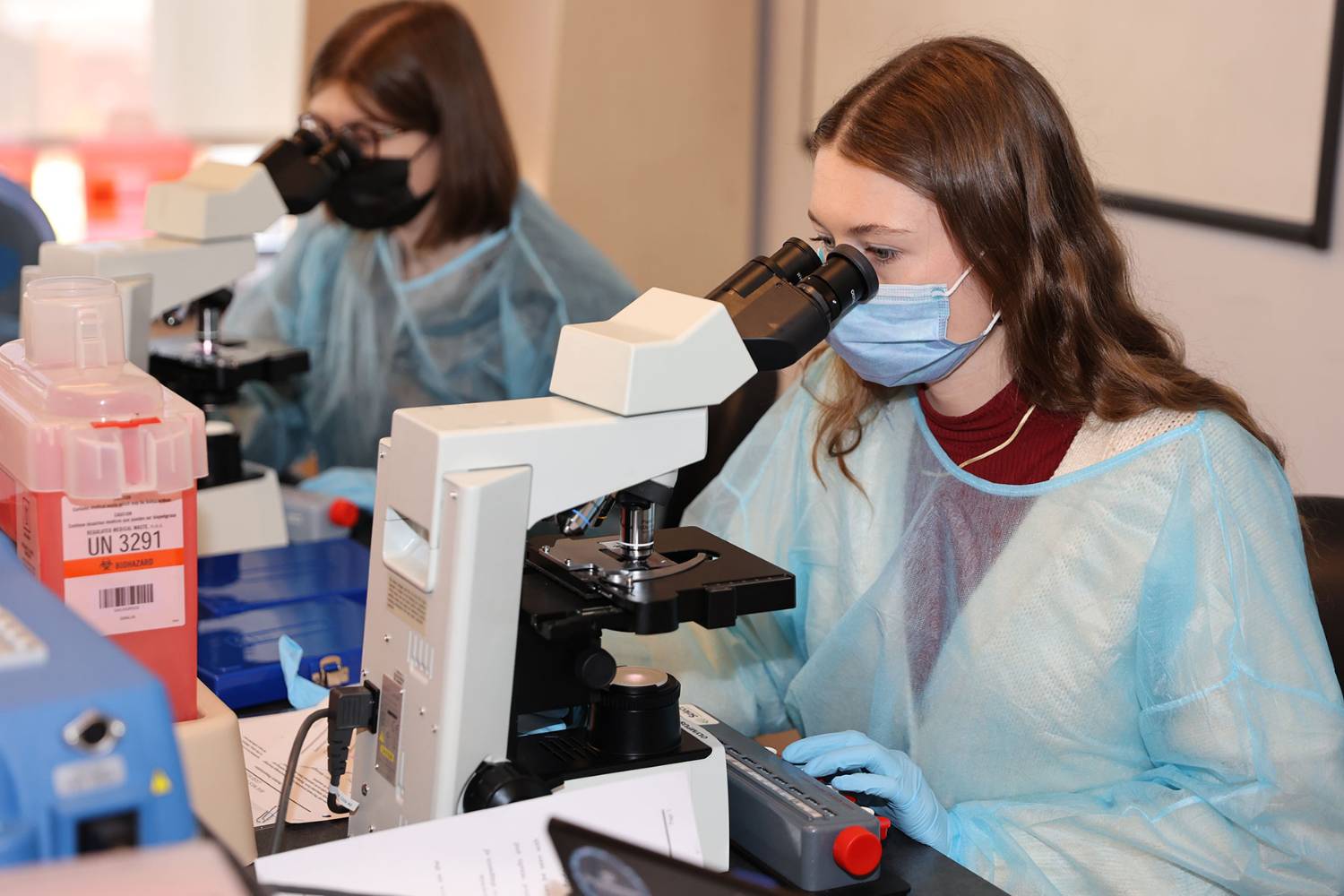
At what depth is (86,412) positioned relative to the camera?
105 centimetres

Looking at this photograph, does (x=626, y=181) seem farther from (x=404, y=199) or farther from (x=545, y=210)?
(x=404, y=199)

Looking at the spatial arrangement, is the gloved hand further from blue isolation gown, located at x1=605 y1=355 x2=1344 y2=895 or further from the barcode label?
the barcode label

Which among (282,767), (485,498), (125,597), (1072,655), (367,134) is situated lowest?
(282,767)

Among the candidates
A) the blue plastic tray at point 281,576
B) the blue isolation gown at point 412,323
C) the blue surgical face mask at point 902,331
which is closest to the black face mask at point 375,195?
the blue isolation gown at point 412,323

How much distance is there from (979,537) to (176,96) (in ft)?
10.3

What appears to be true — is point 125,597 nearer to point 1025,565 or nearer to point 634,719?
point 634,719

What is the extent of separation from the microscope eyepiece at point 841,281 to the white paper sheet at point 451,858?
462 mm

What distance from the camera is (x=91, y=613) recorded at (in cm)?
108

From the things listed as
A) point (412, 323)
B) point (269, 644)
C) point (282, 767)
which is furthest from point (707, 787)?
point (412, 323)

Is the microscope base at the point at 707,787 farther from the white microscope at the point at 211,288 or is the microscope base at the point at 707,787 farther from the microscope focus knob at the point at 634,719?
the white microscope at the point at 211,288

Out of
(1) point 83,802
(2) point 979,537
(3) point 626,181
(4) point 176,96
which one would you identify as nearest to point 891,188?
(2) point 979,537

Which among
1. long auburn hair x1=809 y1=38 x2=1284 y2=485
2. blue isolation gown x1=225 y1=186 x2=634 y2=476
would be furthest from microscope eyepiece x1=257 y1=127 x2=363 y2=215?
long auburn hair x1=809 y1=38 x2=1284 y2=485

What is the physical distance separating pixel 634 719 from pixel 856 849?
7.5 inches

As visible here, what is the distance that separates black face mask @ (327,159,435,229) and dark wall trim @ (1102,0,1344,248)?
3.76 ft
